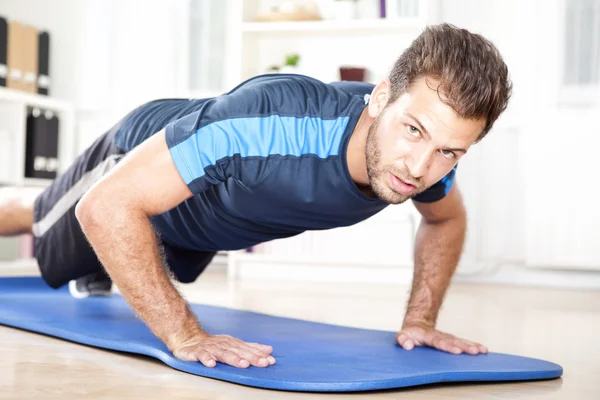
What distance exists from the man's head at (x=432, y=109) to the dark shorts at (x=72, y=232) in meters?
0.72

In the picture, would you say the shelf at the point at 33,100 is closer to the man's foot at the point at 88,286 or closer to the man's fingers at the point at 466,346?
the man's foot at the point at 88,286

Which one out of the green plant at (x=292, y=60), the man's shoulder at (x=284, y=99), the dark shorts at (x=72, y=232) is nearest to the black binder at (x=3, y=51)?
the green plant at (x=292, y=60)

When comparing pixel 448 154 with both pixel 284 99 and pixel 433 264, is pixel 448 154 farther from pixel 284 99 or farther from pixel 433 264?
pixel 433 264

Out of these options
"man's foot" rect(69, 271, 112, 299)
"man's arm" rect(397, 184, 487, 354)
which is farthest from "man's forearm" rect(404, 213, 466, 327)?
"man's foot" rect(69, 271, 112, 299)

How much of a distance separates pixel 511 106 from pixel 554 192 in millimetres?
484

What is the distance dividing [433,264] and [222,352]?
63cm

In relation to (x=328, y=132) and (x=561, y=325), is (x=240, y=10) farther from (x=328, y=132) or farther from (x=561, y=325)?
(x=328, y=132)

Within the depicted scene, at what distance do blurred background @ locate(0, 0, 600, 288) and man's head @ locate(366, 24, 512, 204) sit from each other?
2359 millimetres

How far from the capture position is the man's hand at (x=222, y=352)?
4.47ft

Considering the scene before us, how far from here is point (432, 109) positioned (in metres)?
1.37

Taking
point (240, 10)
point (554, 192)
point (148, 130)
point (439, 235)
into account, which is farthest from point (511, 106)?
point (148, 130)

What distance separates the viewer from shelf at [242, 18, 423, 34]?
153 inches

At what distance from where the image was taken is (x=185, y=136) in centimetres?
139

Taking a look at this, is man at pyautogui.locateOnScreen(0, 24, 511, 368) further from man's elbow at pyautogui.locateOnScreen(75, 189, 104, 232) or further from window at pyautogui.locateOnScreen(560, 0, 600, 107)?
window at pyautogui.locateOnScreen(560, 0, 600, 107)
